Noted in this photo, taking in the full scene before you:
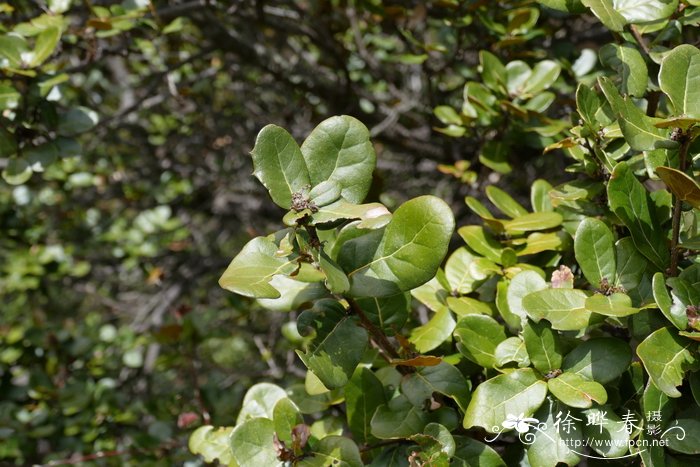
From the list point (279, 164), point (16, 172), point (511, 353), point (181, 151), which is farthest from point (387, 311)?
point (181, 151)

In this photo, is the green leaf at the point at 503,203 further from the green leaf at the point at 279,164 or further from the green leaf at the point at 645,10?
the green leaf at the point at 279,164

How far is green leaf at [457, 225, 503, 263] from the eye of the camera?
1.10 m

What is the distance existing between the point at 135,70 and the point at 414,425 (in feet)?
8.11

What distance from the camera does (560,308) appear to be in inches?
34.1

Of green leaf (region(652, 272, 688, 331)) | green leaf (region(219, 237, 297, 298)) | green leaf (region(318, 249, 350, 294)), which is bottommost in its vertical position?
green leaf (region(652, 272, 688, 331))

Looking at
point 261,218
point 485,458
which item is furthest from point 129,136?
point 485,458

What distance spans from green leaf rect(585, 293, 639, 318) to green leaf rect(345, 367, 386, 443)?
1.20 feet

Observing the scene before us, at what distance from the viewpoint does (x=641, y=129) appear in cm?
83

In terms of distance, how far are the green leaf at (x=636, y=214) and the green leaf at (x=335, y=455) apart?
21.2 inches

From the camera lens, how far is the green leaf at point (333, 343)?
79cm

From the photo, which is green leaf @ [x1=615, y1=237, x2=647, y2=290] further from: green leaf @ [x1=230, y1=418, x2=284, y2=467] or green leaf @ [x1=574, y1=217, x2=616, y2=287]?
green leaf @ [x1=230, y1=418, x2=284, y2=467]

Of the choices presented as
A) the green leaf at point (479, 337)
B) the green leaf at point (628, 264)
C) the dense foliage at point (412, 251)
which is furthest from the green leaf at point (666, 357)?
the green leaf at point (479, 337)

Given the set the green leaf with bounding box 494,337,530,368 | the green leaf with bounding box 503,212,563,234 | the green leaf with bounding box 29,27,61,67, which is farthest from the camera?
the green leaf with bounding box 29,27,61,67

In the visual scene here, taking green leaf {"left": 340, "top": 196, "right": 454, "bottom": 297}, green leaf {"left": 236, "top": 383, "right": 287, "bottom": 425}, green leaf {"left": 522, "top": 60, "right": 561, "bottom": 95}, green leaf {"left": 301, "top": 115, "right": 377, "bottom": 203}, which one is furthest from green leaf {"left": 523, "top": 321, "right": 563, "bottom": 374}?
green leaf {"left": 522, "top": 60, "right": 561, "bottom": 95}
